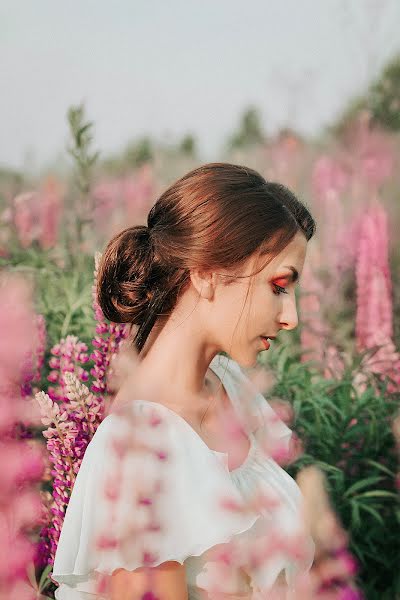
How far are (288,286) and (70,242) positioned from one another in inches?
84.3

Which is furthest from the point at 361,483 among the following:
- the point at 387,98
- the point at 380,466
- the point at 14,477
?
the point at 387,98

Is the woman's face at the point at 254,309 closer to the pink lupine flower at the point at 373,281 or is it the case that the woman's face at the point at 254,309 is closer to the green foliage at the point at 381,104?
the pink lupine flower at the point at 373,281

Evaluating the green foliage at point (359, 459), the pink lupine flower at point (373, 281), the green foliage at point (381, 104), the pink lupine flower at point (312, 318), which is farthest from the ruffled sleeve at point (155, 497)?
the green foliage at point (381, 104)

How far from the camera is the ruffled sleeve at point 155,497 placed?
116cm

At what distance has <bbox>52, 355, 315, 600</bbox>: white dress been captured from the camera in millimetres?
1174

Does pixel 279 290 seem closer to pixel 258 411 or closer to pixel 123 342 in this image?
pixel 123 342

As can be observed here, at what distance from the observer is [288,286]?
4.70 ft

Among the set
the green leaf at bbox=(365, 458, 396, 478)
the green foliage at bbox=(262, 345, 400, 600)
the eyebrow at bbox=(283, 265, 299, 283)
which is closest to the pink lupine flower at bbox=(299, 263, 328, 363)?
the green foliage at bbox=(262, 345, 400, 600)

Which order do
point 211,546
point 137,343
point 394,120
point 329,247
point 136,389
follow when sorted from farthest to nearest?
1. point 394,120
2. point 329,247
3. point 137,343
4. point 136,389
5. point 211,546

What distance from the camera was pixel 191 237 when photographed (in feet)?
4.55

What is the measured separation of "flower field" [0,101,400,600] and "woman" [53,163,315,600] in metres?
0.08

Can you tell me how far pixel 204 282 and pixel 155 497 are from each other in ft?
1.26

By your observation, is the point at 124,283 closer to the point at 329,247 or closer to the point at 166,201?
the point at 166,201

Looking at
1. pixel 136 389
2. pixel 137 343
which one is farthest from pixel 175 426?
pixel 137 343
